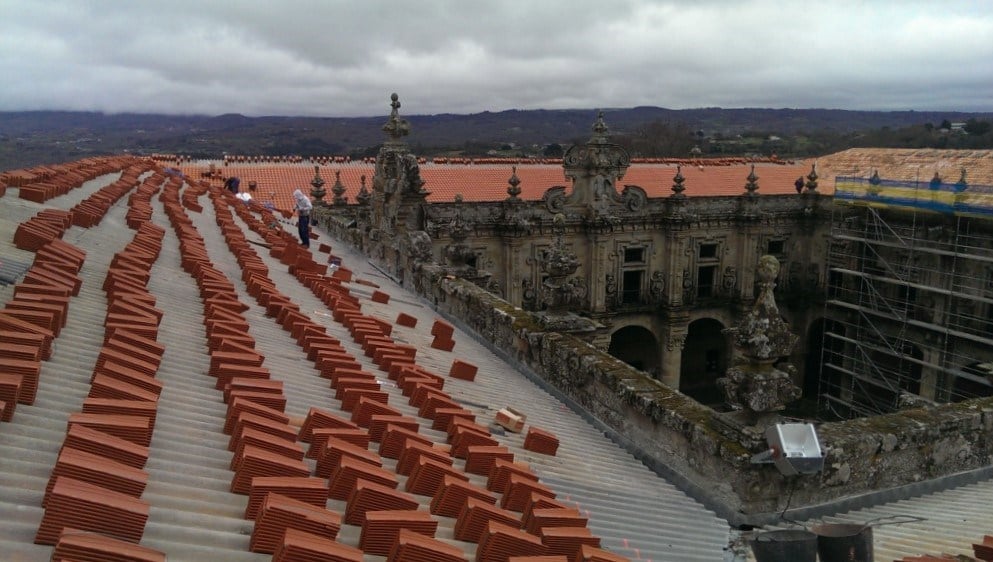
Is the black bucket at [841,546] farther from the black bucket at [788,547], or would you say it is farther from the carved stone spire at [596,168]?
the carved stone spire at [596,168]

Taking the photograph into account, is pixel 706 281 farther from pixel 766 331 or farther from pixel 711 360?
pixel 766 331

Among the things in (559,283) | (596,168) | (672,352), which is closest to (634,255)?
(596,168)

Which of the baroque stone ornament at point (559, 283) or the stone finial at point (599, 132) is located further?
the stone finial at point (599, 132)

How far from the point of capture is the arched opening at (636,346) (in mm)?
32594

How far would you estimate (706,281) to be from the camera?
107ft

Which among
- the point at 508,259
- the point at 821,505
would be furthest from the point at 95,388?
the point at 508,259

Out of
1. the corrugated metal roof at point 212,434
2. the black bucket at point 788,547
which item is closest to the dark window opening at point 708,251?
the corrugated metal roof at point 212,434

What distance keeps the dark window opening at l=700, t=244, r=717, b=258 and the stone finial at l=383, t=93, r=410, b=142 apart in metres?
16.8

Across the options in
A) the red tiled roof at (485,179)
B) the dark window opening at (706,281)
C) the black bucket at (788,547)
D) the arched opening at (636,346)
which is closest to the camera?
the black bucket at (788,547)

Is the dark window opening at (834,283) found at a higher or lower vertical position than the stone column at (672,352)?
higher

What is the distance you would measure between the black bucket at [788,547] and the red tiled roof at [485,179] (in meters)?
25.1

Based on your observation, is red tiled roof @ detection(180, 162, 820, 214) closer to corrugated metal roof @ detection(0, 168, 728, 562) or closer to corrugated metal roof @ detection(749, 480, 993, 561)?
corrugated metal roof @ detection(0, 168, 728, 562)

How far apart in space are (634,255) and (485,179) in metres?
7.48

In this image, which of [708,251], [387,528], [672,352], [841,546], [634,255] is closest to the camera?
[387,528]
